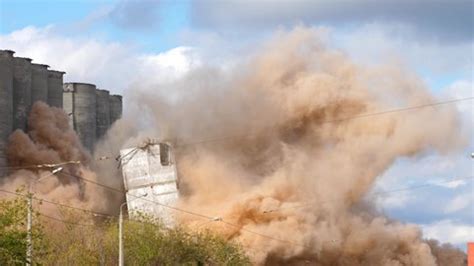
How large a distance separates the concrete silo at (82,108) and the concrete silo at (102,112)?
1.78m

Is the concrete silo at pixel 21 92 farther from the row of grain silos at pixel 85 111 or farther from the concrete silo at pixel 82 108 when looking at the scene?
the concrete silo at pixel 82 108

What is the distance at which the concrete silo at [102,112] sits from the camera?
9792 cm

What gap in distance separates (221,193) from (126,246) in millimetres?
15989

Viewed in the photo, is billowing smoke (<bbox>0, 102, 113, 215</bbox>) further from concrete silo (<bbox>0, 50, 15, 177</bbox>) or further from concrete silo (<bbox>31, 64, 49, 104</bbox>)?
concrete silo (<bbox>31, 64, 49, 104</bbox>)

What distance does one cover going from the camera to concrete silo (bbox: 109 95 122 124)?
10162 cm

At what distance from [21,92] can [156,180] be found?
49.2ft

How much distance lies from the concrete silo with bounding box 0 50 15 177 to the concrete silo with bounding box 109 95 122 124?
88.0 feet

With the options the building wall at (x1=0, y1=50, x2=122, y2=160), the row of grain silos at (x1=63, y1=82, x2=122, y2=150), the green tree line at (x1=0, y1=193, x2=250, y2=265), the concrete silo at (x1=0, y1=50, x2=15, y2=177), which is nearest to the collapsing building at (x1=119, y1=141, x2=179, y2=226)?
the green tree line at (x1=0, y1=193, x2=250, y2=265)

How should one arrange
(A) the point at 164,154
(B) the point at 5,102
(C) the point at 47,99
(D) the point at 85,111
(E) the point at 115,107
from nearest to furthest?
(A) the point at 164,154 → (B) the point at 5,102 → (C) the point at 47,99 → (D) the point at 85,111 → (E) the point at 115,107

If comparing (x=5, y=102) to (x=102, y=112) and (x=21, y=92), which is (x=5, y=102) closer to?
(x=21, y=92)

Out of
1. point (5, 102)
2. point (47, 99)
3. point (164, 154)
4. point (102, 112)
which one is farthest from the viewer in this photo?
point (102, 112)

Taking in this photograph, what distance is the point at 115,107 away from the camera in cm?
10312

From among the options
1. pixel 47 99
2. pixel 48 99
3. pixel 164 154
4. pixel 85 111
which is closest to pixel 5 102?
pixel 47 99

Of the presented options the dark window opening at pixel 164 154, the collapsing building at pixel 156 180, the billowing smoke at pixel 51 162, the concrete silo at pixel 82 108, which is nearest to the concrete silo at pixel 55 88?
the billowing smoke at pixel 51 162
